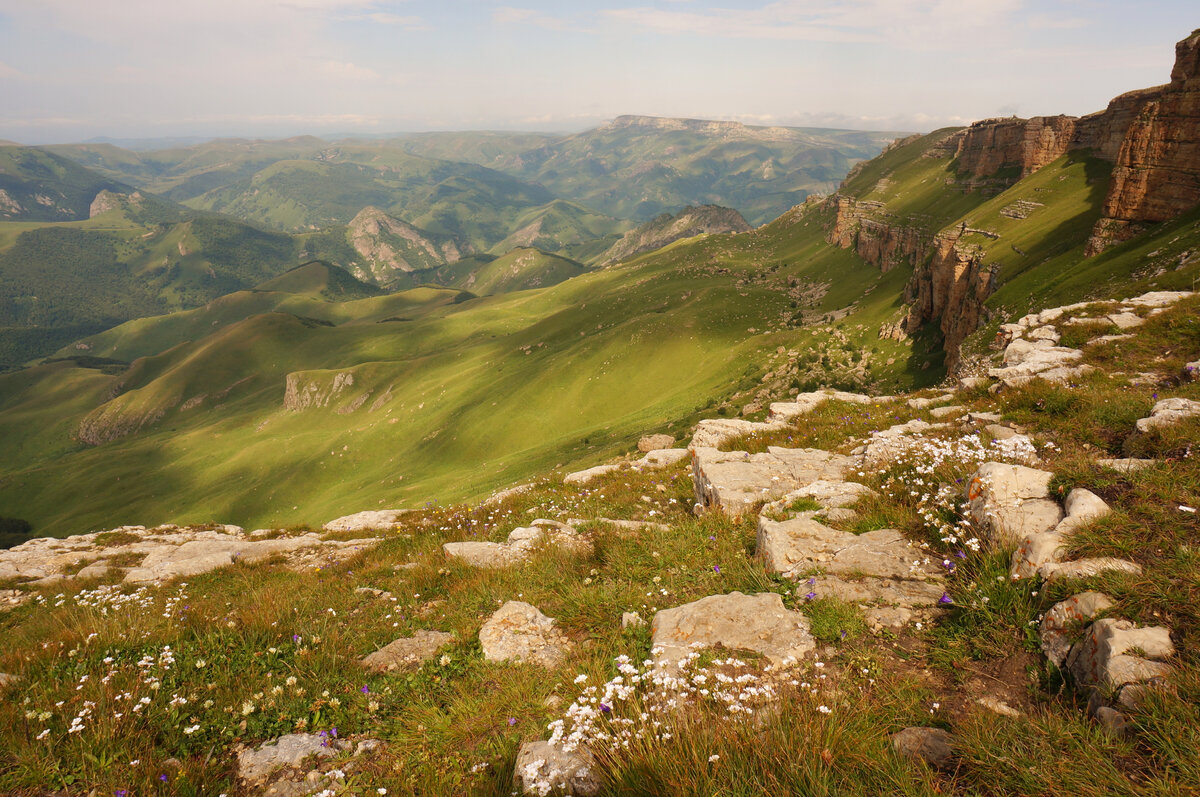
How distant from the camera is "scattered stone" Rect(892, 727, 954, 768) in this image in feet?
14.1

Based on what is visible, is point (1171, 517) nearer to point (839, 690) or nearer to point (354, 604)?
point (839, 690)

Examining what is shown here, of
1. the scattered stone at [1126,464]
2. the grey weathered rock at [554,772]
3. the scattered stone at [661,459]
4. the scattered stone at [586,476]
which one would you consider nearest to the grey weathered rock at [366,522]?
the scattered stone at [586,476]

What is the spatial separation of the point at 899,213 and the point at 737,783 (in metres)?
123

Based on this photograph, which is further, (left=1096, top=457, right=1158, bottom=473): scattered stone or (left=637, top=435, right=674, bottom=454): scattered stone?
(left=637, top=435, right=674, bottom=454): scattered stone

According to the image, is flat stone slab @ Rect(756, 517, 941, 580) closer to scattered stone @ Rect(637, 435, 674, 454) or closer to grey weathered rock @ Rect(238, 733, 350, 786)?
grey weathered rock @ Rect(238, 733, 350, 786)

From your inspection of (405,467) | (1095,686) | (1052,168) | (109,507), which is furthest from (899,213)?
(109,507)

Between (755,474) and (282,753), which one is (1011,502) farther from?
(282,753)

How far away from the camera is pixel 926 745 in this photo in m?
4.45

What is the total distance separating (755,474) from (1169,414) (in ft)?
24.8

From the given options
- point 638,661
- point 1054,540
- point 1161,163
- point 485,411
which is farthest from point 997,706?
point 485,411

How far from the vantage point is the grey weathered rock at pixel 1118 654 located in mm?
4293

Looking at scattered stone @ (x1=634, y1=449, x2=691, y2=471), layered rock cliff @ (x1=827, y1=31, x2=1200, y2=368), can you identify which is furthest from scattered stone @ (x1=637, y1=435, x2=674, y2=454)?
layered rock cliff @ (x1=827, y1=31, x2=1200, y2=368)

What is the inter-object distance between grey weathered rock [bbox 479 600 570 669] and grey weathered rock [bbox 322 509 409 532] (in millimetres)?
12351

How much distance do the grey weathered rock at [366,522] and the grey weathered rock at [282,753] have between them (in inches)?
527
